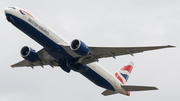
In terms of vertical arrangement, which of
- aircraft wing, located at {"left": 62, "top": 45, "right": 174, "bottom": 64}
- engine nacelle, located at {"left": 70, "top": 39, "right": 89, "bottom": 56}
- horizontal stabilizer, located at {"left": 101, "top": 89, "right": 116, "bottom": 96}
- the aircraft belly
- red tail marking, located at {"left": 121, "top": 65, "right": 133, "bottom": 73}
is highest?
engine nacelle, located at {"left": 70, "top": 39, "right": 89, "bottom": 56}

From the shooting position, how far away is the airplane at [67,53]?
101 ft

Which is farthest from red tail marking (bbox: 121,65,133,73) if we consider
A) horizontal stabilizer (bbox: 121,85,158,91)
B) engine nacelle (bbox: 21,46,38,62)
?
engine nacelle (bbox: 21,46,38,62)

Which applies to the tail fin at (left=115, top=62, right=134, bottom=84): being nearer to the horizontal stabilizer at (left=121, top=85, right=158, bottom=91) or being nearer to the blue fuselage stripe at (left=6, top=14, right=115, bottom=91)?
the horizontal stabilizer at (left=121, top=85, right=158, bottom=91)

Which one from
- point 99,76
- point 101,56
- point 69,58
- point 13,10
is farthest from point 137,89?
point 13,10

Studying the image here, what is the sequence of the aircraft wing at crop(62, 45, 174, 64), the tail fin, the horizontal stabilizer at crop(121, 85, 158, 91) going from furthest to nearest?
the tail fin, the horizontal stabilizer at crop(121, 85, 158, 91), the aircraft wing at crop(62, 45, 174, 64)

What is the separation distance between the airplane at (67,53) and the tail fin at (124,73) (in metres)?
2.58

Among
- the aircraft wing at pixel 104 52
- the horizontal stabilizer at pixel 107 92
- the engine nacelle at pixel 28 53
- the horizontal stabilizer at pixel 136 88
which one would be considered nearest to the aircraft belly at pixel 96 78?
the aircraft wing at pixel 104 52

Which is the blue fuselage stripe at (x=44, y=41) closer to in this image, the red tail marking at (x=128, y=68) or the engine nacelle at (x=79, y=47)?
the engine nacelle at (x=79, y=47)

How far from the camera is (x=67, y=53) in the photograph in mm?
33750

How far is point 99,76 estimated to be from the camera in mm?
37656

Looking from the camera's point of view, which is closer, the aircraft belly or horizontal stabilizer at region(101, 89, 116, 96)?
the aircraft belly

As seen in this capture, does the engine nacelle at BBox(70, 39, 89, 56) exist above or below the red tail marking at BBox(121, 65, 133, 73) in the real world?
above

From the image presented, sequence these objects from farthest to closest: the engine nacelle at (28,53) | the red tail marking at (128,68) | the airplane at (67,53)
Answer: the red tail marking at (128,68)
the engine nacelle at (28,53)
the airplane at (67,53)

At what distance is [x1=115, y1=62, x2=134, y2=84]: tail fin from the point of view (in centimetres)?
4403
